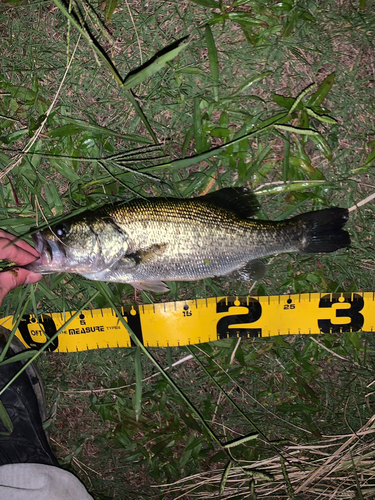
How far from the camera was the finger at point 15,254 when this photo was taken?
8.55ft

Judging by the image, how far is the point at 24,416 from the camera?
3355 mm

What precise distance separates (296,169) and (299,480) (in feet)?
9.36

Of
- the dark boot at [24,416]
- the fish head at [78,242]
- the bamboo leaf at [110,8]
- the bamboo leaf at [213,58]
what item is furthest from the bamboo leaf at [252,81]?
the dark boot at [24,416]

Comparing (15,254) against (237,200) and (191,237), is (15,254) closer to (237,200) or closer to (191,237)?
(191,237)

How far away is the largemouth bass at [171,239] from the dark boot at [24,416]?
1281 millimetres

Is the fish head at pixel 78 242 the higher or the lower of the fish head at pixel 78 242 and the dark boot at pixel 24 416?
the higher

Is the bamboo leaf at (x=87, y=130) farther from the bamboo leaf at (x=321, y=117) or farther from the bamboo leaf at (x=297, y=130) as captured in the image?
the bamboo leaf at (x=321, y=117)

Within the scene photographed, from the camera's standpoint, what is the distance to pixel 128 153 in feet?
9.17

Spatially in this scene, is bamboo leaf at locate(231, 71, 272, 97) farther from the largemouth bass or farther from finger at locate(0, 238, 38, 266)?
finger at locate(0, 238, 38, 266)

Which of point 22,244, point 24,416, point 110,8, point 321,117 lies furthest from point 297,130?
point 24,416

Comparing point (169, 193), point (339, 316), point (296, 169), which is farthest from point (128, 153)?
point (339, 316)

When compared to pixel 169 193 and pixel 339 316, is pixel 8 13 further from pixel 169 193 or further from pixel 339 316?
pixel 339 316

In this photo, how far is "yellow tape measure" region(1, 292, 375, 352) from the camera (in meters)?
3.04

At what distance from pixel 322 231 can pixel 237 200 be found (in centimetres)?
72
